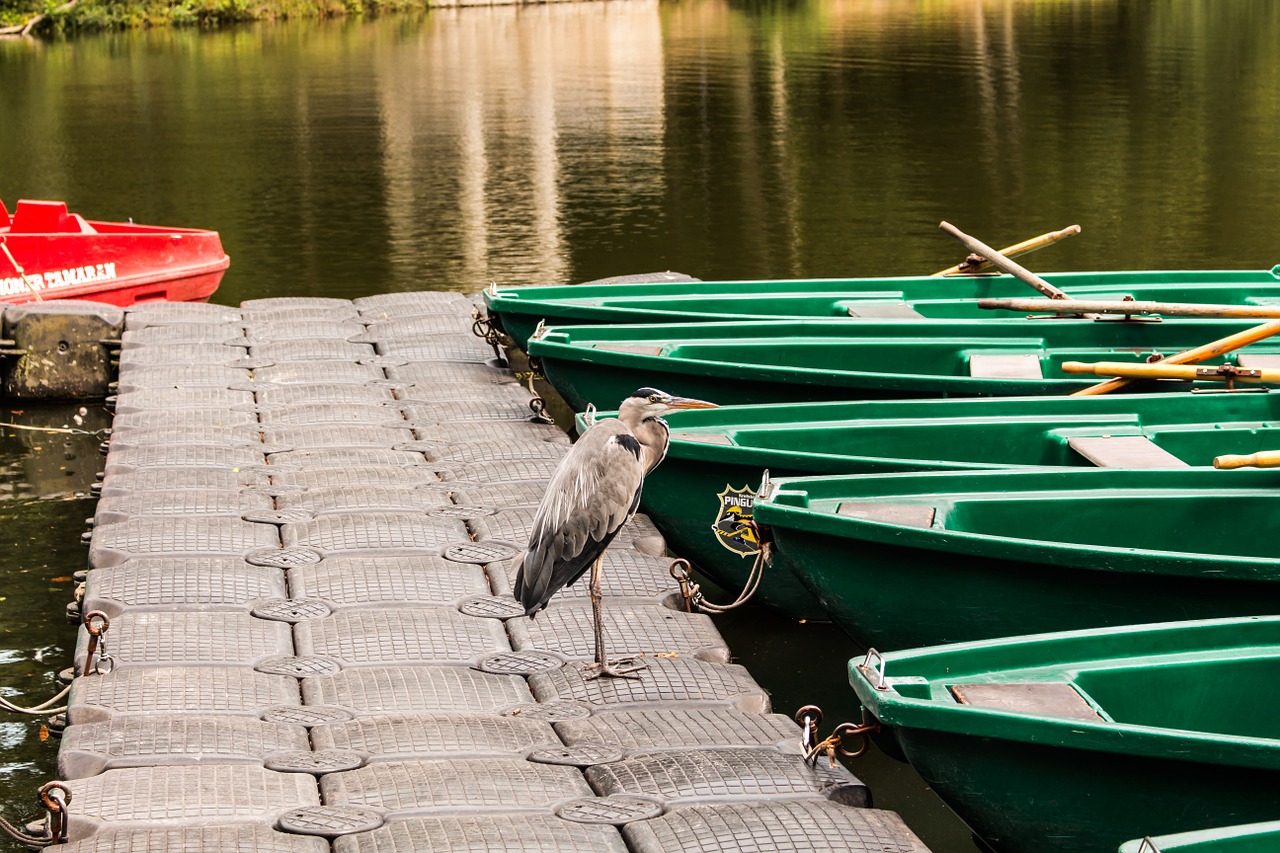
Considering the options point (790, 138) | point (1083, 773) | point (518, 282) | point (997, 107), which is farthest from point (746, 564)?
point (997, 107)

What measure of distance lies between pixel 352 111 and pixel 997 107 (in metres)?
13.2

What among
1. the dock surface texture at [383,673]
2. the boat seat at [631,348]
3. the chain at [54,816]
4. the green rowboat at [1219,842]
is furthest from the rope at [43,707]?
the green rowboat at [1219,842]

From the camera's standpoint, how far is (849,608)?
6.79m

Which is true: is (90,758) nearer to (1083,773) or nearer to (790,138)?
(1083,773)

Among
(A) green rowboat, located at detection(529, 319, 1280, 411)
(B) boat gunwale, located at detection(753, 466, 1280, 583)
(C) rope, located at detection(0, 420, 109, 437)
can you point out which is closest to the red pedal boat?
(C) rope, located at detection(0, 420, 109, 437)

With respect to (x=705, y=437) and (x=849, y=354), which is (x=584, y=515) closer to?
(x=705, y=437)

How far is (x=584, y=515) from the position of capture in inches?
246

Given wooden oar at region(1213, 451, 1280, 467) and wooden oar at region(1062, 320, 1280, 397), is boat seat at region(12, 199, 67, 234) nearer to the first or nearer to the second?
wooden oar at region(1062, 320, 1280, 397)

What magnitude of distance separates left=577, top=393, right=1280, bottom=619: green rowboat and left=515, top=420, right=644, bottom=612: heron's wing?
1.53 metres

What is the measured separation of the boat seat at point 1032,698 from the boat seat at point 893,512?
1411 millimetres

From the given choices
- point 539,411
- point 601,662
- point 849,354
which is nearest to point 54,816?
point 601,662

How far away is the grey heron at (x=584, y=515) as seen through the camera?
6.27 m

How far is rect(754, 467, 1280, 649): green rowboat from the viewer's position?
630cm

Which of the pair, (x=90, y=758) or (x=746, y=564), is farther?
(x=746, y=564)
